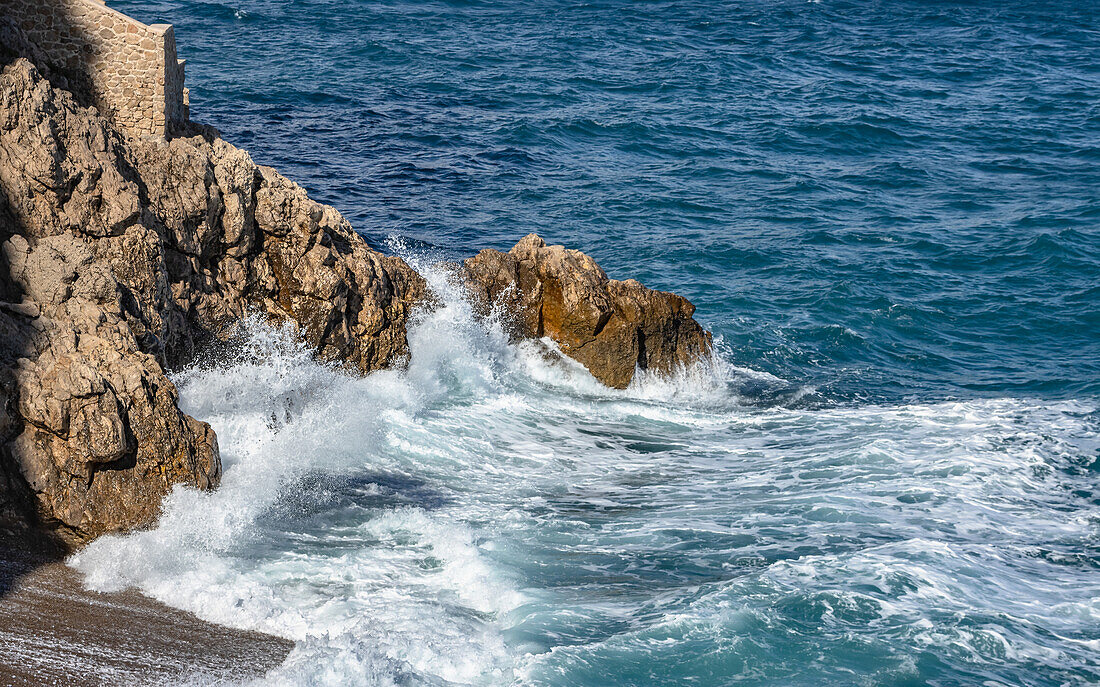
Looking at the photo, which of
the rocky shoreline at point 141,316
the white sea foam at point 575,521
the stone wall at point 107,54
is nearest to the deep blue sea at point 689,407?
the white sea foam at point 575,521

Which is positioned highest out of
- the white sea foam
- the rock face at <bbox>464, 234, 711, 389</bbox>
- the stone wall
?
the stone wall

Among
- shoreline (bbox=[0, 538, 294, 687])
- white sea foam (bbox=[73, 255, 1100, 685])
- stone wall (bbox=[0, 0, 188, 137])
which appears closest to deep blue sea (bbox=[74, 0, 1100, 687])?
white sea foam (bbox=[73, 255, 1100, 685])

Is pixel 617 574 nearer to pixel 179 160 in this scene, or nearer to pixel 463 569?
pixel 463 569

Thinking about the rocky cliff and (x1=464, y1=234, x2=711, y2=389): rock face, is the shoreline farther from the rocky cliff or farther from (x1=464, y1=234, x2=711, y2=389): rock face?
(x1=464, y1=234, x2=711, y2=389): rock face

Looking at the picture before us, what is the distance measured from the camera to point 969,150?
2592cm

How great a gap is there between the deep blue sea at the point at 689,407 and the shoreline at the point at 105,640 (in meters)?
0.26

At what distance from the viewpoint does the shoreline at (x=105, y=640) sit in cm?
702

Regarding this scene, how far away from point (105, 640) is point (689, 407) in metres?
8.87

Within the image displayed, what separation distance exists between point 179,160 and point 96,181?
3.66ft

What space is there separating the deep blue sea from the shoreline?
257 mm

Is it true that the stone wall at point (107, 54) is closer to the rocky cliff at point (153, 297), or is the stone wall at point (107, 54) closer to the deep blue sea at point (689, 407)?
the rocky cliff at point (153, 297)

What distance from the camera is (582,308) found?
48.8 feet

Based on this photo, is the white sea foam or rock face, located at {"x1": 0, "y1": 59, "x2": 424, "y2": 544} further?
rock face, located at {"x1": 0, "y1": 59, "x2": 424, "y2": 544}

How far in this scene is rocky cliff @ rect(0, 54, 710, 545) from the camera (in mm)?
8953
